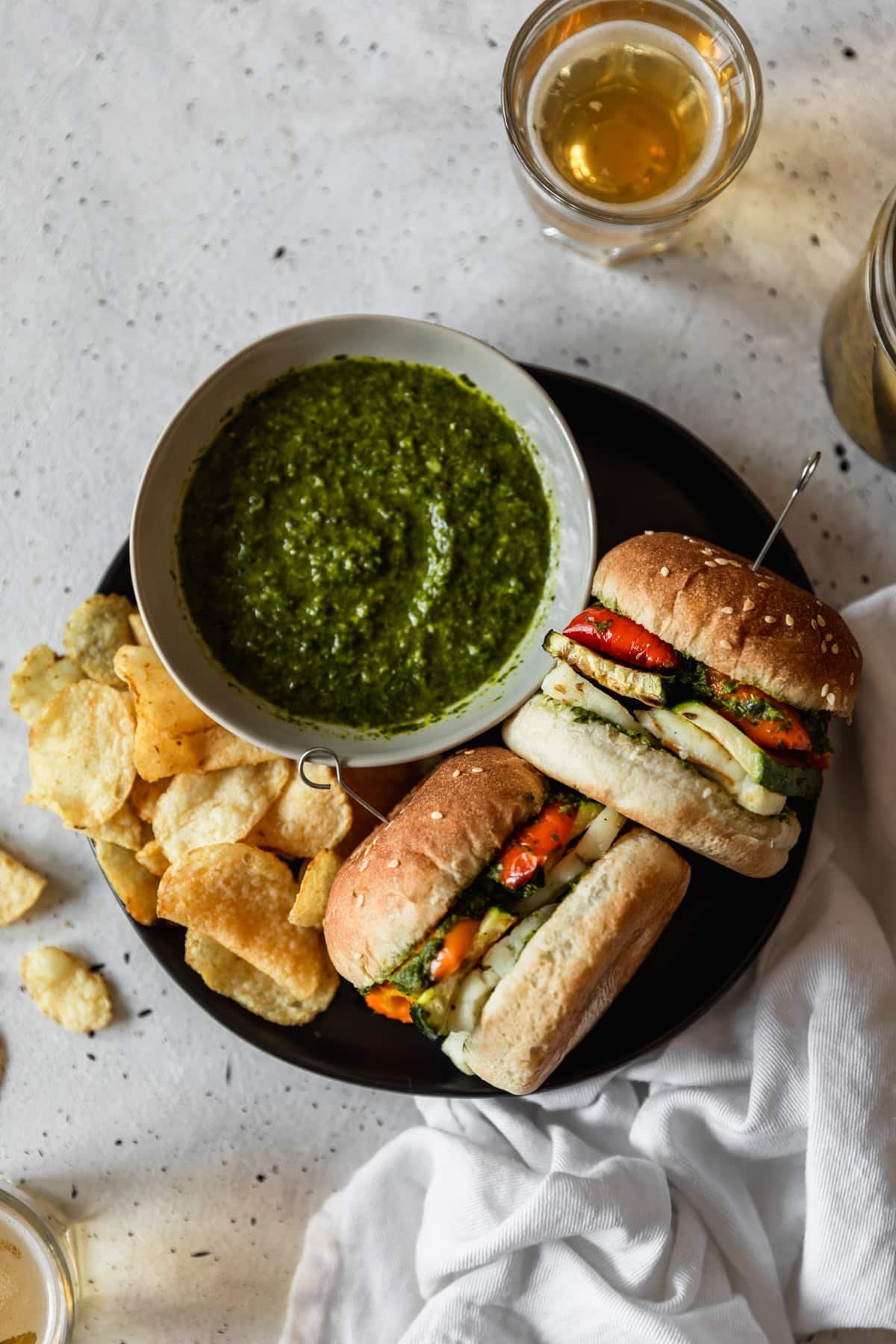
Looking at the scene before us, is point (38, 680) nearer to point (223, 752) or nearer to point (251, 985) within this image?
point (223, 752)

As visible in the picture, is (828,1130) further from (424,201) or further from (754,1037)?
(424,201)

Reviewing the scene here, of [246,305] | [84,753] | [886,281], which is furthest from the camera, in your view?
[246,305]

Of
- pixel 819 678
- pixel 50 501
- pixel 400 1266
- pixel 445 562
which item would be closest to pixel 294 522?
pixel 445 562

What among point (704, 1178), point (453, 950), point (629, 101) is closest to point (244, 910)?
point (453, 950)

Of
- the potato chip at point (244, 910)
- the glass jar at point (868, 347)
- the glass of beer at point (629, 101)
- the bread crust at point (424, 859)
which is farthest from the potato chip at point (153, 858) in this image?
the glass jar at point (868, 347)

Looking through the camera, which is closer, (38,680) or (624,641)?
(624,641)

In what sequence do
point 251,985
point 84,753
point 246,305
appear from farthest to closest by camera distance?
1. point 246,305
2. point 84,753
3. point 251,985
